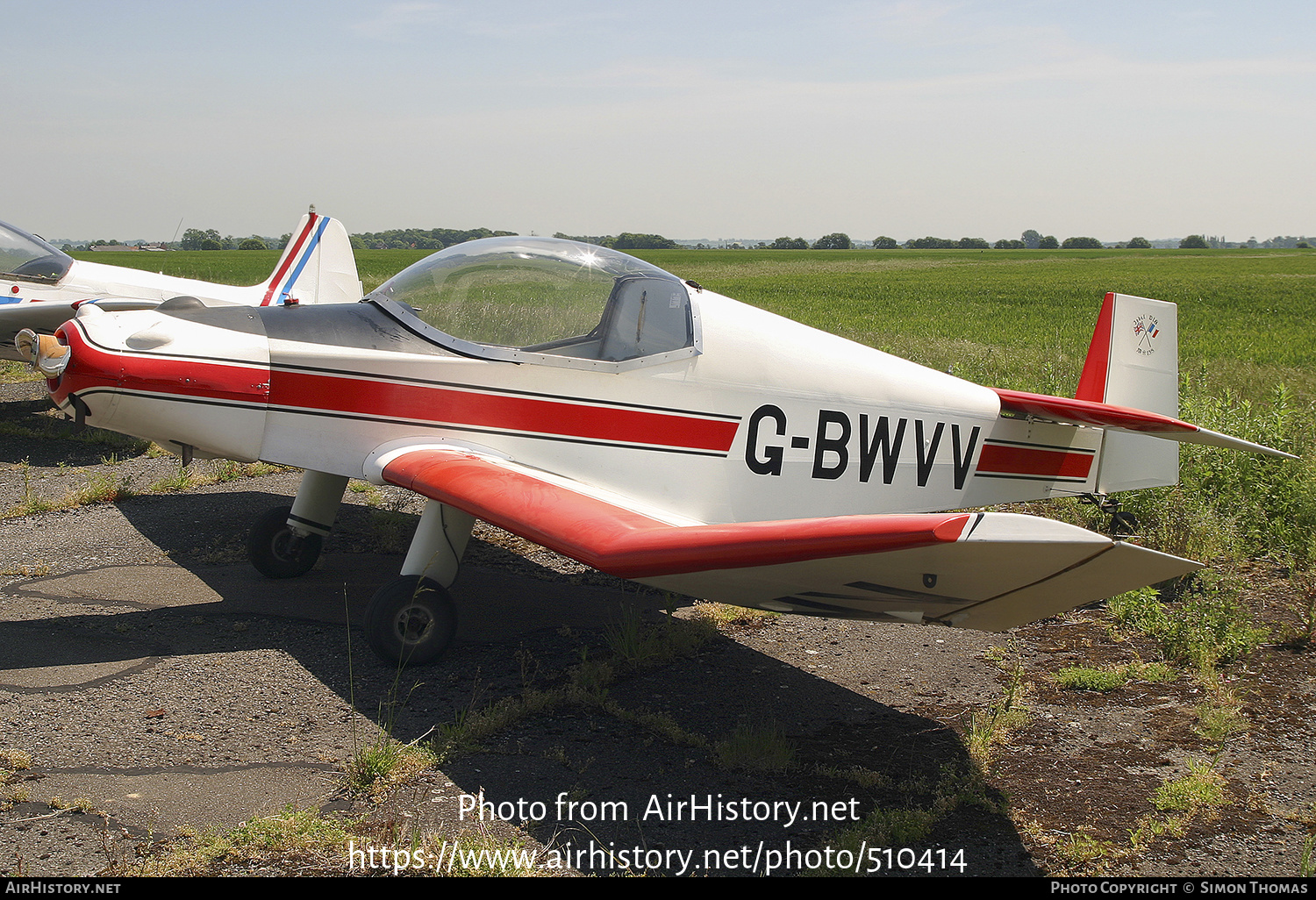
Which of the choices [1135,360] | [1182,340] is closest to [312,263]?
[1135,360]

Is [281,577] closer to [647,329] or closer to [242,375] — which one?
[242,375]

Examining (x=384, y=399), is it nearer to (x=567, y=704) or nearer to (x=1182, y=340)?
(x=567, y=704)

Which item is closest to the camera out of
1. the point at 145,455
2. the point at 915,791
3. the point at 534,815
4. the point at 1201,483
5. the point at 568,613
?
the point at 534,815

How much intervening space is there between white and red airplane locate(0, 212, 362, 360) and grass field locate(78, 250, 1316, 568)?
746 centimetres

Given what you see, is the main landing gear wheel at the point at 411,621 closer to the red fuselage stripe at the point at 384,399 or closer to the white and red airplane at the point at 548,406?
the white and red airplane at the point at 548,406

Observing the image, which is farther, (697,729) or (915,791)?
(697,729)

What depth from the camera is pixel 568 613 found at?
5.53 meters

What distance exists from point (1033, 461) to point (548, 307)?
3.07 metres

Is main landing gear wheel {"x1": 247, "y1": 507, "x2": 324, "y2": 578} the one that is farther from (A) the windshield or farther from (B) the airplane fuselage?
(A) the windshield

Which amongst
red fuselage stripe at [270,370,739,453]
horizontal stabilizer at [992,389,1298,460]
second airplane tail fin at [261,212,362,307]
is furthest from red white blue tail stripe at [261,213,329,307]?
horizontal stabilizer at [992,389,1298,460]

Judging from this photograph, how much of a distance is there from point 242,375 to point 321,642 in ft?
4.68

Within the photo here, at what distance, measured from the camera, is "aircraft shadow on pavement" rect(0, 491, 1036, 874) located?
3.40 m

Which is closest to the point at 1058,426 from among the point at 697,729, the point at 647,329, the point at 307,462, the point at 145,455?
the point at 647,329

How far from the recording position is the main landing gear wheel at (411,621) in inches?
177
